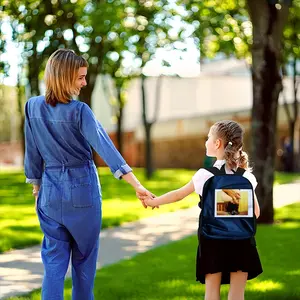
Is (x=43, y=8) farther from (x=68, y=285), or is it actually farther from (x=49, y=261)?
(x=49, y=261)

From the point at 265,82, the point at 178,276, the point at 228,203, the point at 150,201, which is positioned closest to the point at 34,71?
the point at 265,82

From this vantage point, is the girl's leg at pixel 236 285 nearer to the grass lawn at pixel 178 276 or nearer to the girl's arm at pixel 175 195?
the girl's arm at pixel 175 195

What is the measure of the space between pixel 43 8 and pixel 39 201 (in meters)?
15.2

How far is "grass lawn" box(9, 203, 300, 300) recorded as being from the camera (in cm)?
590

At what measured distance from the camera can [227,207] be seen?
13.5 feet

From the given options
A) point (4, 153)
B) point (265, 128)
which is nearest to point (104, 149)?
point (265, 128)

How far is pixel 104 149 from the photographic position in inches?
165

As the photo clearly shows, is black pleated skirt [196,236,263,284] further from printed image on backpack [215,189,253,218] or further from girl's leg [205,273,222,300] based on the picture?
printed image on backpack [215,189,253,218]

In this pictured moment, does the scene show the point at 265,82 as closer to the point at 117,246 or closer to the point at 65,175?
the point at 117,246

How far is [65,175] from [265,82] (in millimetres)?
7532

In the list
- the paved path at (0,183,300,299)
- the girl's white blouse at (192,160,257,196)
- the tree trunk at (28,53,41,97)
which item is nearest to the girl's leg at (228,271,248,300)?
the girl's white blouse at (192,160,257,196)

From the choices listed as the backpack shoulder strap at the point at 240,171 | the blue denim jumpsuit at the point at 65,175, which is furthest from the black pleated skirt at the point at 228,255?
the blue denim jumpsuit at the point at 65,175

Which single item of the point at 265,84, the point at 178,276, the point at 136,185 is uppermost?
the point at 265,84

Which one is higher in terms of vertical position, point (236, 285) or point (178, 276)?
point (236, 285)
